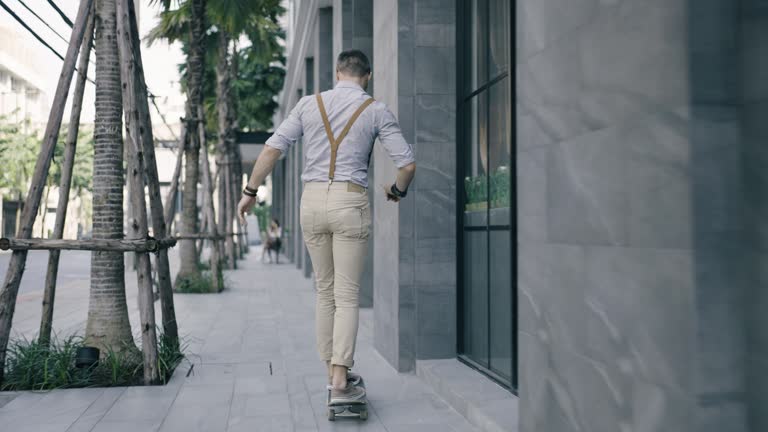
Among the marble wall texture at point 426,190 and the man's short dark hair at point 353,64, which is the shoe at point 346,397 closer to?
the marble wall texture at point 426,190

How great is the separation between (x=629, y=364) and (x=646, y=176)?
62 cm

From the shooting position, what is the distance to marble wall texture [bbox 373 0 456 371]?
5.91 meters

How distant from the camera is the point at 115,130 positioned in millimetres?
6441

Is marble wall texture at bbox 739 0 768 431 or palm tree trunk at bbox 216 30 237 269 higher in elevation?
palm tree trunk at bbox 216 30 237 269

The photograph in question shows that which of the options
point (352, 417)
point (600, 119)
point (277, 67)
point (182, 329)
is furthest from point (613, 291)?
point (277, 67)

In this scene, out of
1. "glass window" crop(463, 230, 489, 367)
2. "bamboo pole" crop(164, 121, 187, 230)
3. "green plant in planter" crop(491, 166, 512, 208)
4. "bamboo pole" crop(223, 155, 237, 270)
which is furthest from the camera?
"bamboo pole" crop(223, 155, 237, 270)

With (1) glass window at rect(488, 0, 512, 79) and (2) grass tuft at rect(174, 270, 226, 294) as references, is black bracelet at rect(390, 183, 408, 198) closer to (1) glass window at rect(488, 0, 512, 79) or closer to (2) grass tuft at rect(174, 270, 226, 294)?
(1) glass window at rect(488, 0, 512, 79)

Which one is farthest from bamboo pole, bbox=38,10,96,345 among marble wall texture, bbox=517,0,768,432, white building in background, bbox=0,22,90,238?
white building in background, bbox=0,22,90,238

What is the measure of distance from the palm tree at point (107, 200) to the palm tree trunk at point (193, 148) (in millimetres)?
7738

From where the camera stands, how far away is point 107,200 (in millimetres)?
6254

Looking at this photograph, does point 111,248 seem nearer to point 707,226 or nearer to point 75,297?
point 707,226

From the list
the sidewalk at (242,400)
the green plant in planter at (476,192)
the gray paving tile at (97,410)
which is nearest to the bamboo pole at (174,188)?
the sidewalk at (242,400)

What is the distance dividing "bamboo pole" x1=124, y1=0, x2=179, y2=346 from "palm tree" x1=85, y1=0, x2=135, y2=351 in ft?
0.98

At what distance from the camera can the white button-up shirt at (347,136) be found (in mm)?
4387
